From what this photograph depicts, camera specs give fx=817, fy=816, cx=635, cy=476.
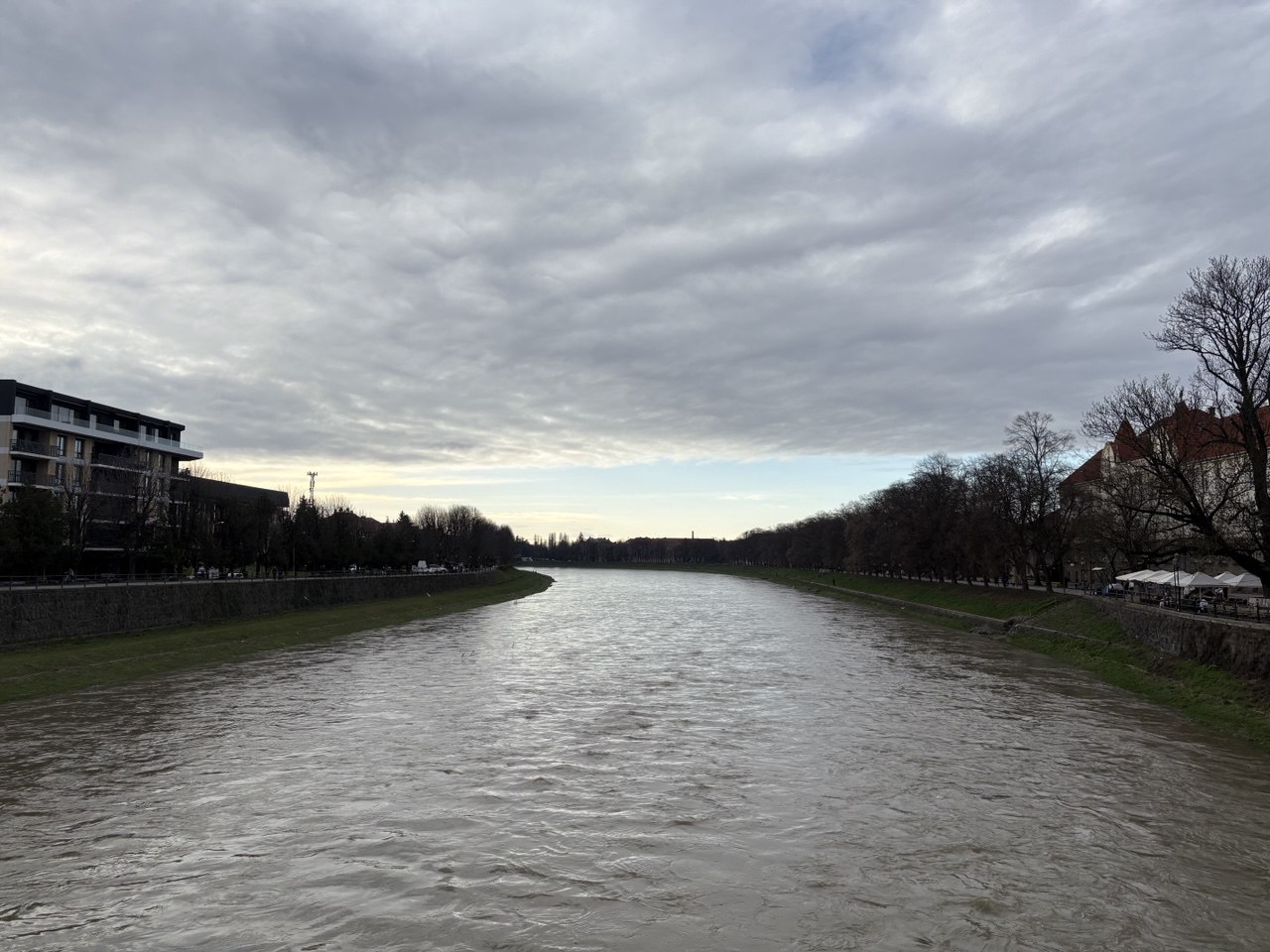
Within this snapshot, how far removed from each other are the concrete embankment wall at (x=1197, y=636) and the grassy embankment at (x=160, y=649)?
3829 cm

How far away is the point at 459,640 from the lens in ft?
153

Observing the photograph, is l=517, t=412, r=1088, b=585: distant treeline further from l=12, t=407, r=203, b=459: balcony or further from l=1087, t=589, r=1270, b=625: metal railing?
l=12, t=407, r=203, b=459: balcony

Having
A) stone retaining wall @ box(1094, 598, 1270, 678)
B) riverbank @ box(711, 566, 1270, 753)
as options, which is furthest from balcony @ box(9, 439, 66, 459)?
stone retaining wall @ box(1094, 598, 1270, 678)

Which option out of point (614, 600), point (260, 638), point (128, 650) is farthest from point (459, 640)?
point (614, 600)

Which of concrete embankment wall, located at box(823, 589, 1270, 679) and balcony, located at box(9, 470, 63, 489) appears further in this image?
balcony, located at box(9, 470, 63, 489)

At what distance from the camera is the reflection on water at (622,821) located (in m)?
10.2

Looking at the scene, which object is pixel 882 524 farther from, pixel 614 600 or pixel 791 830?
pixel 791 830

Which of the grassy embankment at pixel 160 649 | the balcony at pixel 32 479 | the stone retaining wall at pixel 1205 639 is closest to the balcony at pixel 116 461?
the balcony at pixel 32 479

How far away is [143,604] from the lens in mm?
42125

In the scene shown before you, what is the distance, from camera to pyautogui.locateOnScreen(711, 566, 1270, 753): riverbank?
24014 mm

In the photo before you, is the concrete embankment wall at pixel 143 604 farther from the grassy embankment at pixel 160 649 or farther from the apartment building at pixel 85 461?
the apartment building at pixel 85 461

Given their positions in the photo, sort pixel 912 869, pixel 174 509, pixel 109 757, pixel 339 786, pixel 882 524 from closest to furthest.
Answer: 1. pixel 912 869
2. pixel 339 786
3. pixel 109 757
4. pixel 174 509
5. pixel 882 524

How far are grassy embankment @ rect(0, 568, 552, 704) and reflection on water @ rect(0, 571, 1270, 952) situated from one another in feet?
9.98

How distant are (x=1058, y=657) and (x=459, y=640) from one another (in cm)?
3145
